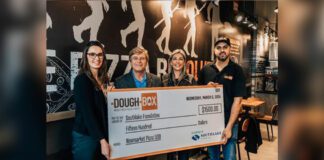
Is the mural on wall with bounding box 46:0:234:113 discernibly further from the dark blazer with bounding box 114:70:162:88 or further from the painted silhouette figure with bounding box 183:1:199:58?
the dark blazer with bounding box 114:70:162:88

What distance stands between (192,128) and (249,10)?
5.25m

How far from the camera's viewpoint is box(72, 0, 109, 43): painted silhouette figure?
2482 millimetres

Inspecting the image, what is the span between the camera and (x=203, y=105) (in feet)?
8.45

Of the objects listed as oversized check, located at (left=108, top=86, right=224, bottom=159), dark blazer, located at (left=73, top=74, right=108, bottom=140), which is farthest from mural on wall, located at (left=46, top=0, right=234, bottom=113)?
oversized check, located at (left=108, top=86, right=224, bottom=159)

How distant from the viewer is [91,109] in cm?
A: 196

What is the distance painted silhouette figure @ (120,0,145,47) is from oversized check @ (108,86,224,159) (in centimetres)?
103

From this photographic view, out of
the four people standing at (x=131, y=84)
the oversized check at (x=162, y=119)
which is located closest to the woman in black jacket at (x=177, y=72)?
the four people standing at (x=131, y=84)

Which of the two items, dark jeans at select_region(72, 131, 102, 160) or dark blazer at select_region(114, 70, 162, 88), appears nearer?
dark jeans at select_region(72, 131, 102, 160)

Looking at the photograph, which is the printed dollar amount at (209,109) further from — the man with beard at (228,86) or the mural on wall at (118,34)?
the mural on wall at (118,34)

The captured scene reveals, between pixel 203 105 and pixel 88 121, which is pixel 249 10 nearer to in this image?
pixel 203 105

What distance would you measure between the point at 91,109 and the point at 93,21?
3.64 feet

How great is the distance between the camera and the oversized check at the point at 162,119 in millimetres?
2168

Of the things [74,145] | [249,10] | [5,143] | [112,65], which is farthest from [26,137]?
[249,10]

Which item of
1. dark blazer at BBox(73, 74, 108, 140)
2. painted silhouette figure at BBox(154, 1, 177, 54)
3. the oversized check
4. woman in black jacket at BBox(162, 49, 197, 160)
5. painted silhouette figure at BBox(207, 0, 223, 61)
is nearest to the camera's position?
dark blazer at BBox(73, 74, 108, 140)
